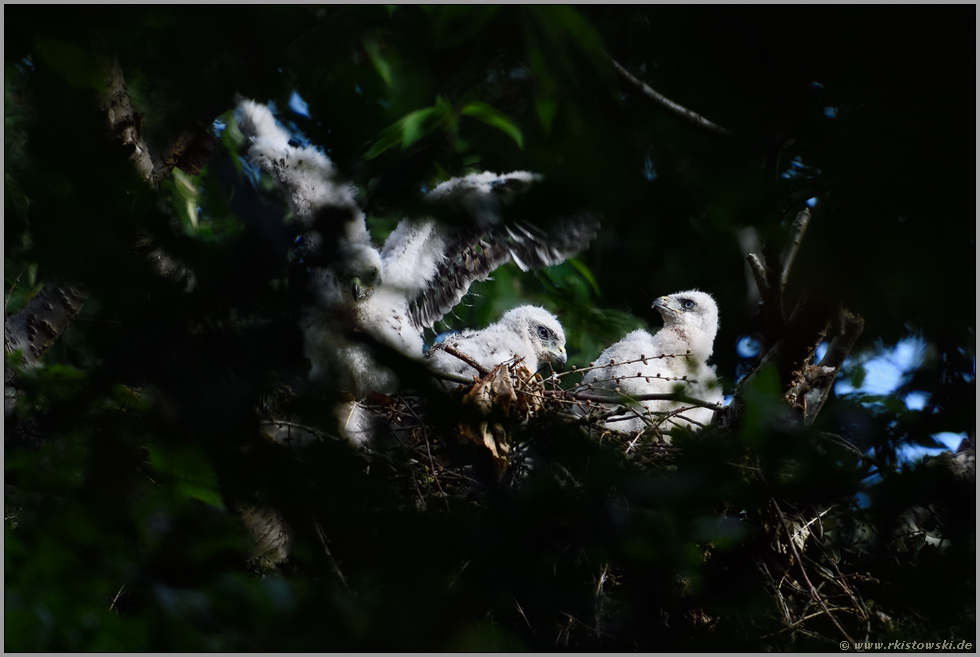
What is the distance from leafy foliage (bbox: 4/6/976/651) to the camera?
0.91 m

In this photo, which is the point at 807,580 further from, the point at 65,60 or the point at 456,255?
the point at 65,60

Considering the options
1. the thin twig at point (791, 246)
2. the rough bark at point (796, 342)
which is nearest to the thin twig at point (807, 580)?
A: the rough bark at point (796, 342)

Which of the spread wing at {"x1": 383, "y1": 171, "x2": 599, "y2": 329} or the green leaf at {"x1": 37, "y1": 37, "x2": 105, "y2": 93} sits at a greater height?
the green leaf at {"x1": 37, "y1": 37, "x2": 105, "y2": 93}

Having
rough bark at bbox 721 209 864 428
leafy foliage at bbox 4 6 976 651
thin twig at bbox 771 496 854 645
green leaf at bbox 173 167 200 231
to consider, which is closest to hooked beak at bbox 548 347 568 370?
rough bark at bbox 721 209 864 428

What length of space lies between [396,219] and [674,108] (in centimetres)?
54

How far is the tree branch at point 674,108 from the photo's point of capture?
110 cm

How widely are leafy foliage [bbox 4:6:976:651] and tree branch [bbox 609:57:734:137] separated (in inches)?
0.8

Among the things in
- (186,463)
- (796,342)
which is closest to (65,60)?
(186,463)

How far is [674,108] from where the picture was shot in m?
1.16

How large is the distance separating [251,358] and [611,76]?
72 cm

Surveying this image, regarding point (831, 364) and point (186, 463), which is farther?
point (831, 364)

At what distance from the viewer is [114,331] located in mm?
1129

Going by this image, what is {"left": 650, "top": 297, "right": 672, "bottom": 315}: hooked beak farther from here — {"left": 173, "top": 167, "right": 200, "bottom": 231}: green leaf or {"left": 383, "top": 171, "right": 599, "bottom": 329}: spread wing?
{"left": 173, "top": 167, "right": 200, "bottom": 231}: green leaf

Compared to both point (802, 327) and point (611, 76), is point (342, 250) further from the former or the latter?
point (802, 327)
